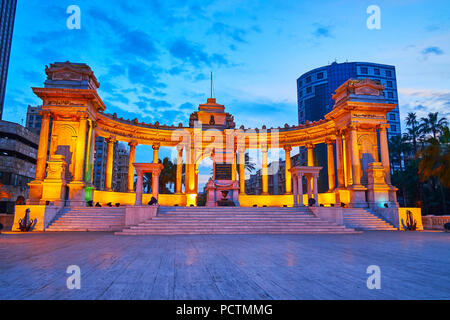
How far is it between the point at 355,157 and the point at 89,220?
2666 cm

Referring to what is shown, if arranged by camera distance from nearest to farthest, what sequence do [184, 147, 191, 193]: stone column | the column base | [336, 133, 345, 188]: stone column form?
the column base < [336, 133, 345, 188]: stone column < [184, 147, 191, 193]: stone column

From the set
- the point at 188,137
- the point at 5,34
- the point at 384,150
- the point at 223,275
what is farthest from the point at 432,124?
the point at 5,34

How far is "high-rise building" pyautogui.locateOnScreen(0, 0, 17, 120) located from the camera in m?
93.7

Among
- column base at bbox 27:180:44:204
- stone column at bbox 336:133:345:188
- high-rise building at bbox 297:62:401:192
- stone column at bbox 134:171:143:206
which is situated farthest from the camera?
high-rise building at bbox 297:62:401:192

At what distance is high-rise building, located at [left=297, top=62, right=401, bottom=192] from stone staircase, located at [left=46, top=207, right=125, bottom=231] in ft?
230

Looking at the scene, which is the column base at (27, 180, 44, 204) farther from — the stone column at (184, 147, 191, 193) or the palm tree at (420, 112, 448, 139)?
the palm tree at (420, 112, 448, 139)

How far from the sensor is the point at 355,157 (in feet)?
102

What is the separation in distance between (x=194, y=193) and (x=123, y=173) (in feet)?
272

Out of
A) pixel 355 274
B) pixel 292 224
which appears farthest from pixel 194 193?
pixel 355 274

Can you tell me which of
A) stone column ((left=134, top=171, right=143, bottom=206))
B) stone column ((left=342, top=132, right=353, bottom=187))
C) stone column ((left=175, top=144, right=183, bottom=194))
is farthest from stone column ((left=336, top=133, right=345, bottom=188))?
stone column ((left=134, top=171, right=143, bottom=206))

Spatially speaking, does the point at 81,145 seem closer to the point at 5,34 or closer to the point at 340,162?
the point at 340,162

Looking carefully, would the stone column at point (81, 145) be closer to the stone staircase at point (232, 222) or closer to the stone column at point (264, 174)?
the stone staircase at point (232, 222)

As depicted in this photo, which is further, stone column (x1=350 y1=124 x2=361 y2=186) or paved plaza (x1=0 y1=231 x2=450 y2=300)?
stone column (x1=350 y1=124 x2=361 y2=186)
